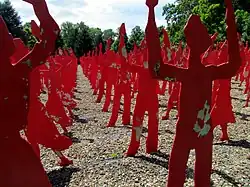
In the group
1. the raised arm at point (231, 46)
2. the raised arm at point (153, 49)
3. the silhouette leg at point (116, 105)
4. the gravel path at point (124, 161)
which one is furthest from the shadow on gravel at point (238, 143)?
the raised arm at point (153, 49)

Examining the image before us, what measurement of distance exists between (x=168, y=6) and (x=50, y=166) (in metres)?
52.0

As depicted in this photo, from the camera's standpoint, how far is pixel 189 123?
437 cm

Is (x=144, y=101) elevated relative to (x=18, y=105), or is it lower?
lower

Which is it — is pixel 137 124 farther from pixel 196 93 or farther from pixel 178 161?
pixel 196 93

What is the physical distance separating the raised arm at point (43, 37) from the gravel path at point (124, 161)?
293 cm

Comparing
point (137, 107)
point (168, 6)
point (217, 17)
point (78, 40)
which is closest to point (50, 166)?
point (137, 107)

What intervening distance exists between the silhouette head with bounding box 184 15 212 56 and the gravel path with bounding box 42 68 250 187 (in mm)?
2360

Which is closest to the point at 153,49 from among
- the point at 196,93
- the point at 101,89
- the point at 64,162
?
the point at 196,93

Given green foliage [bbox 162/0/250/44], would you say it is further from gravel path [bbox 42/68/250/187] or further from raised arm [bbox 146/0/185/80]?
raised arm [bbox 146/0/185/80]

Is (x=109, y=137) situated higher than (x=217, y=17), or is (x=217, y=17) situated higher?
(x=217, y=17)

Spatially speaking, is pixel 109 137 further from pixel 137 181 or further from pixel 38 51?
pixel 38 51

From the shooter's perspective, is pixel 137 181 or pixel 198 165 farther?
pixel 137 181

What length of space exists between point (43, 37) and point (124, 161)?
3798 millimetres

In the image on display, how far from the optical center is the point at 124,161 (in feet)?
23.0
